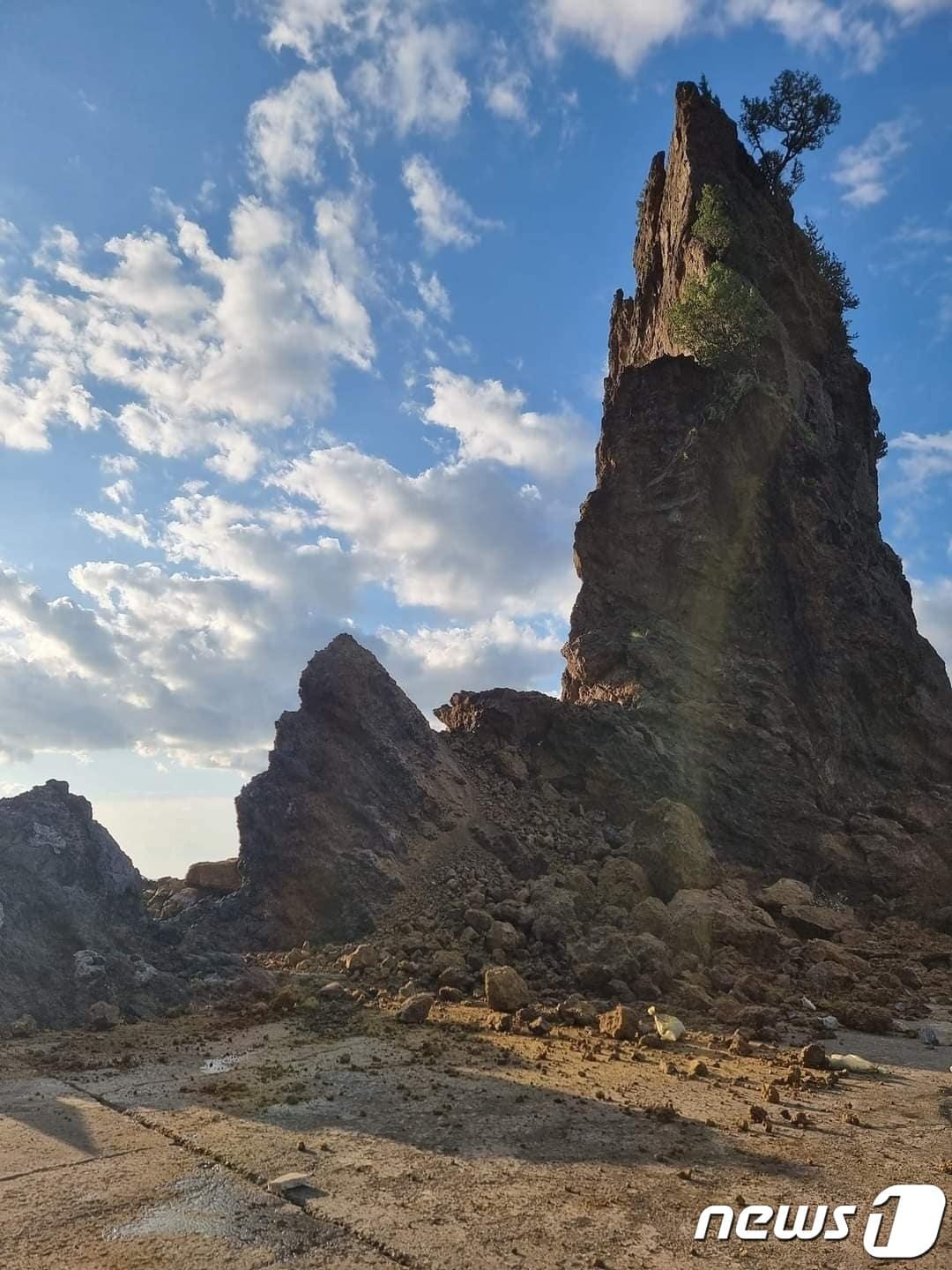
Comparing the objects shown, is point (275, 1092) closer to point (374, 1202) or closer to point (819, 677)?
point (374, 1202)

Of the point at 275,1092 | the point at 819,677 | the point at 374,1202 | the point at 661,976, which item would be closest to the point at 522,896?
the point at 661,976

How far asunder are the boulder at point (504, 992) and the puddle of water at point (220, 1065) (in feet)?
10.3

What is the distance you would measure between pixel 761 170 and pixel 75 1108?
1447 inches

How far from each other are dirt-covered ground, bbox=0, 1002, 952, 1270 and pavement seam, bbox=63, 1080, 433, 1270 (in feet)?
0.06

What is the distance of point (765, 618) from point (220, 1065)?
19.9 meters

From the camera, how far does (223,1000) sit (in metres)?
11.4

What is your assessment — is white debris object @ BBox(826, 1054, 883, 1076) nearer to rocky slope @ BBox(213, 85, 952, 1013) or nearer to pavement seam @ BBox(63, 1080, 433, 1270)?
rocky slope @ BBox(213, 85, 952, 1013)

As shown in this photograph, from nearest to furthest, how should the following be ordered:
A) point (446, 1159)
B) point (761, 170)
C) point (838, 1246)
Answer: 1. point (838, 1246)
2. point (446, 1159)
3. point (761, 170)

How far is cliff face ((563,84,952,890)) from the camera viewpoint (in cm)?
2092

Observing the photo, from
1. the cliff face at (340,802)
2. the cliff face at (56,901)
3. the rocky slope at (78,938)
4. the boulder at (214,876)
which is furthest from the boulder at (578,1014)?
the boulder at (214,876)

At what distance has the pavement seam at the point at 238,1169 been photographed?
4152 mm

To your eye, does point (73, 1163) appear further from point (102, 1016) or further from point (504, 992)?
point (504, 992)

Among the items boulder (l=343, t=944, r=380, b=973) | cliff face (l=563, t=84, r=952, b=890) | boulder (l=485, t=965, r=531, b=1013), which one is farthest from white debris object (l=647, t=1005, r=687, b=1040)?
cliff face (l=563, t=84, r=952, b=890)

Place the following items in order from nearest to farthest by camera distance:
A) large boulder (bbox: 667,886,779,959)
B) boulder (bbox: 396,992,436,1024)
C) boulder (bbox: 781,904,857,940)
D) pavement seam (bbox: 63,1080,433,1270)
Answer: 1. pavement seam (bbox: 63,1080,433,1270)
2. boulder (bbox: 396,992,436,1024)
3. large boulder (bbox: 667,886,779,959)
4. boulder (bbox: 781,904,857,940)
